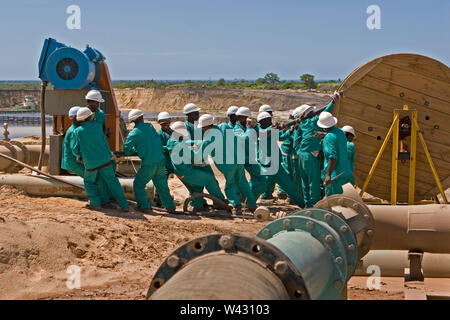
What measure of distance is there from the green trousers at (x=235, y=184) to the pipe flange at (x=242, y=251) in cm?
759

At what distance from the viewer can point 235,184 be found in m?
10.8

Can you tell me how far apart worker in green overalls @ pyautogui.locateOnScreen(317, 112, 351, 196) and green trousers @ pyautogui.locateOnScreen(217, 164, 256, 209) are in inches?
65.7

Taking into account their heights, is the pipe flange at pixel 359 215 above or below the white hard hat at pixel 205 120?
below

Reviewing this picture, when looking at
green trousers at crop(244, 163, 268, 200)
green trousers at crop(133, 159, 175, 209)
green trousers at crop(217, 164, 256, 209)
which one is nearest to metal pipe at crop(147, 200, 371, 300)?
green trousers at crop(133, 159, 175, 209)

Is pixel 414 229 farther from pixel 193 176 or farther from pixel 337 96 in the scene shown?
pixel 193 176

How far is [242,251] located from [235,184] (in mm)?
8005

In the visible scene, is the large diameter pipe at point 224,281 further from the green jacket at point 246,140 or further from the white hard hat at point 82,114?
the green jacket at point 246,140

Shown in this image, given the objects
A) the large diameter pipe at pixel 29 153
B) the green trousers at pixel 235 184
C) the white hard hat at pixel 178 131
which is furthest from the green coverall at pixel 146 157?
the large diameter pipe at pixel 29 153

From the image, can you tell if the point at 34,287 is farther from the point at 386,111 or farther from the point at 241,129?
the point at 386,111

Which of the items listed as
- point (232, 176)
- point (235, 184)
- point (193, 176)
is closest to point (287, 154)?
point (235, 184)

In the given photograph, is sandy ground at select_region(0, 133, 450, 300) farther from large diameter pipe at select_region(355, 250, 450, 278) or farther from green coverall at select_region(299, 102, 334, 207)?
green coverall at select_region(299, 102, 334, 207)

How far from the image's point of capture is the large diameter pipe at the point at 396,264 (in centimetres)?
664

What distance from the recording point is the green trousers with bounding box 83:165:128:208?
9.62m
